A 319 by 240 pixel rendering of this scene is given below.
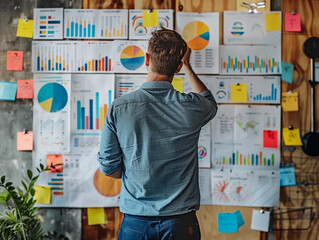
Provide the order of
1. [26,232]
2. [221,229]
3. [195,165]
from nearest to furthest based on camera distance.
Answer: [195,165] < [26,232] < [221,229]

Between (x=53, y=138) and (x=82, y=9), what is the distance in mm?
797

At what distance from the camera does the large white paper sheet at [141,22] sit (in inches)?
70.1

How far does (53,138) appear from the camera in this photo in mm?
1793

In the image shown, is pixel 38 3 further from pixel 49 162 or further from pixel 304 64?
pixel 304 64

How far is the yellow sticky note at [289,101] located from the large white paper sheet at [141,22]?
2.66ft

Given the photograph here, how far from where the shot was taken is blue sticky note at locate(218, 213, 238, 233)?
1.76 metres

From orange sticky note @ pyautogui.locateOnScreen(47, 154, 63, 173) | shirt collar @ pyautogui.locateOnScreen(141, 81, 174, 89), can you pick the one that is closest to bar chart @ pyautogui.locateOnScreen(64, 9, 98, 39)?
orange sticky note @ pyautogui.locateOnScreen(47, 154, 63, 173)

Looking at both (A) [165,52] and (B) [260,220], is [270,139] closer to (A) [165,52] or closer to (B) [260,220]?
→ (B) [260,220]

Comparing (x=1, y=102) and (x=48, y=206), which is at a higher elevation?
(x=1, y=102)

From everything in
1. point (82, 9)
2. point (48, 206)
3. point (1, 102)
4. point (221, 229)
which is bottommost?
point (221, 229)

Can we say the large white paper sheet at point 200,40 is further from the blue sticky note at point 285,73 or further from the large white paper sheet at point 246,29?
the blue sticky note at point 285,73

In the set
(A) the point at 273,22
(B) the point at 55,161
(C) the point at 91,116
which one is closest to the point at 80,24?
(C) the point at 91,116

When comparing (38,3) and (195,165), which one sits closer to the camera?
(195,165)

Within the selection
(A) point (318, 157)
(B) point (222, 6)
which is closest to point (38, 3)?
(B) point (222, 6)
